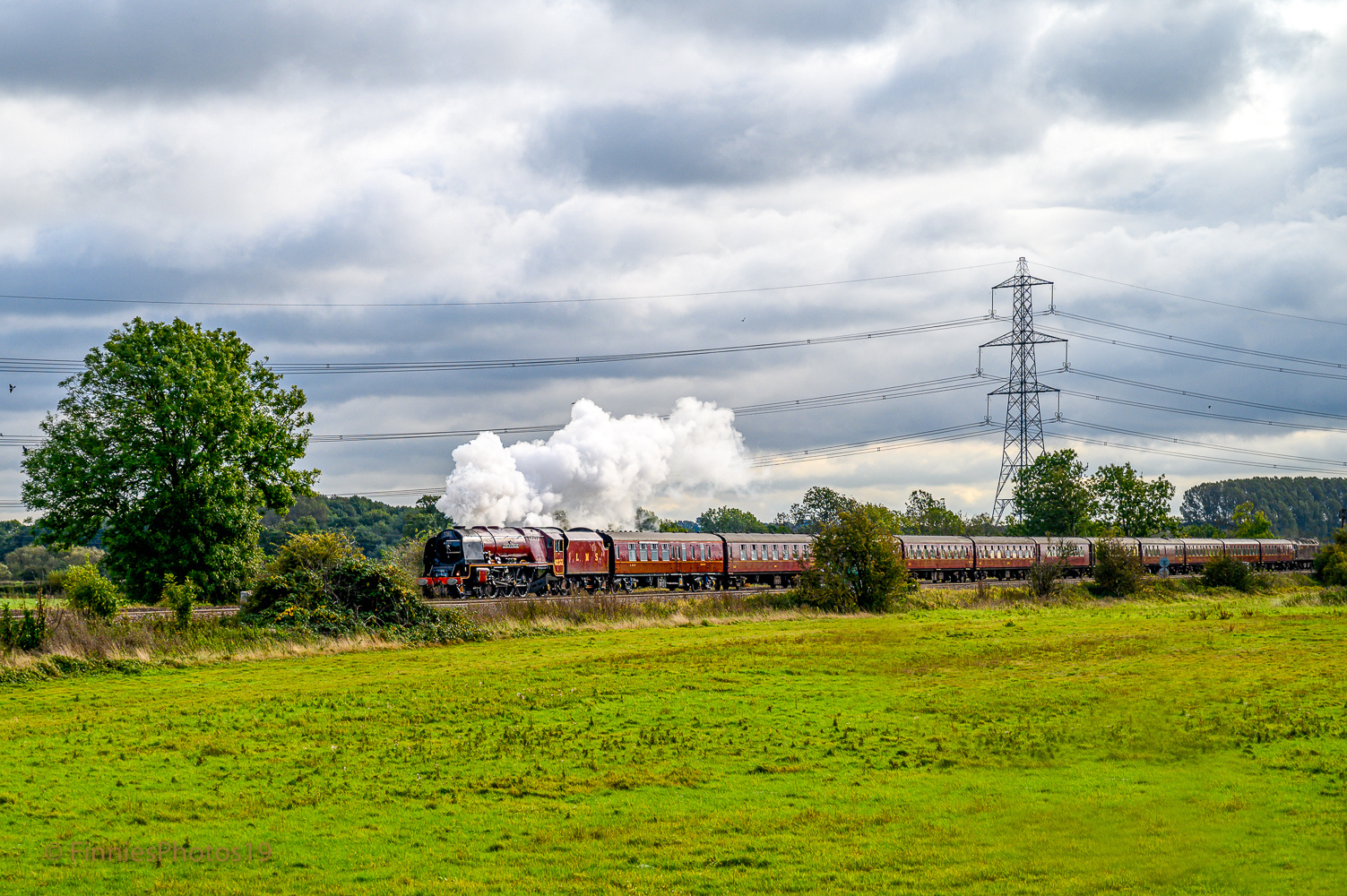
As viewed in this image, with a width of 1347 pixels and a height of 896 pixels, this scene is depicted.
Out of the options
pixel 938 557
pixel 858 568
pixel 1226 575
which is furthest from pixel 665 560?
pixel 1226 575

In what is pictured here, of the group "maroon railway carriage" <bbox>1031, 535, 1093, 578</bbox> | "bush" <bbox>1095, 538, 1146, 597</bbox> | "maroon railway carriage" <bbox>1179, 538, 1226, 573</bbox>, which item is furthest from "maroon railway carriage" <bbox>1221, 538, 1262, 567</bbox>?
"bush" <bbox>1095, 538, 1146, 597</bbox>

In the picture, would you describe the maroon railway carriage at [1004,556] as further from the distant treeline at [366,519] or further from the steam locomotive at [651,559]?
the distant treeline at [366,519]

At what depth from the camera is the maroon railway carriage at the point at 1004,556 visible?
7944cm

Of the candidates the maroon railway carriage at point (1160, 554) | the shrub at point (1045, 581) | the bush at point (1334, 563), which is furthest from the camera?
the maroon railway carriage at point (1160, 554)

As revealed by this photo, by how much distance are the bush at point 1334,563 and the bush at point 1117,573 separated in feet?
54.3

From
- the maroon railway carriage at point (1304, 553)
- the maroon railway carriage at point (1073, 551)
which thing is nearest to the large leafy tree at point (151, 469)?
the maroon railway carriage at point (1073, 551)

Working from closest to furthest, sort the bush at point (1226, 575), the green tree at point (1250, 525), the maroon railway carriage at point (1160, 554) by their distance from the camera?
the bush at point (1226, 575)
the maroon railway carriage at point (1160, 554)
the green tree at point (1250, 525)

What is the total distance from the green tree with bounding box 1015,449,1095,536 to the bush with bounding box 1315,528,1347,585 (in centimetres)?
3467

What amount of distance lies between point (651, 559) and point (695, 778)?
45541 mm

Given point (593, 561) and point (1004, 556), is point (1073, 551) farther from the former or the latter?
point (593, 561)

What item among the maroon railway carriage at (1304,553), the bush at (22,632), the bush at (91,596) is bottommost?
the maroon railway carriage at (1304,553)

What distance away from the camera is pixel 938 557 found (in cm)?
7331

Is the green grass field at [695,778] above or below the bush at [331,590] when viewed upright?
below

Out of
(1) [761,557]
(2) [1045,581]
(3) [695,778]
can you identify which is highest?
(1) [761,557]
